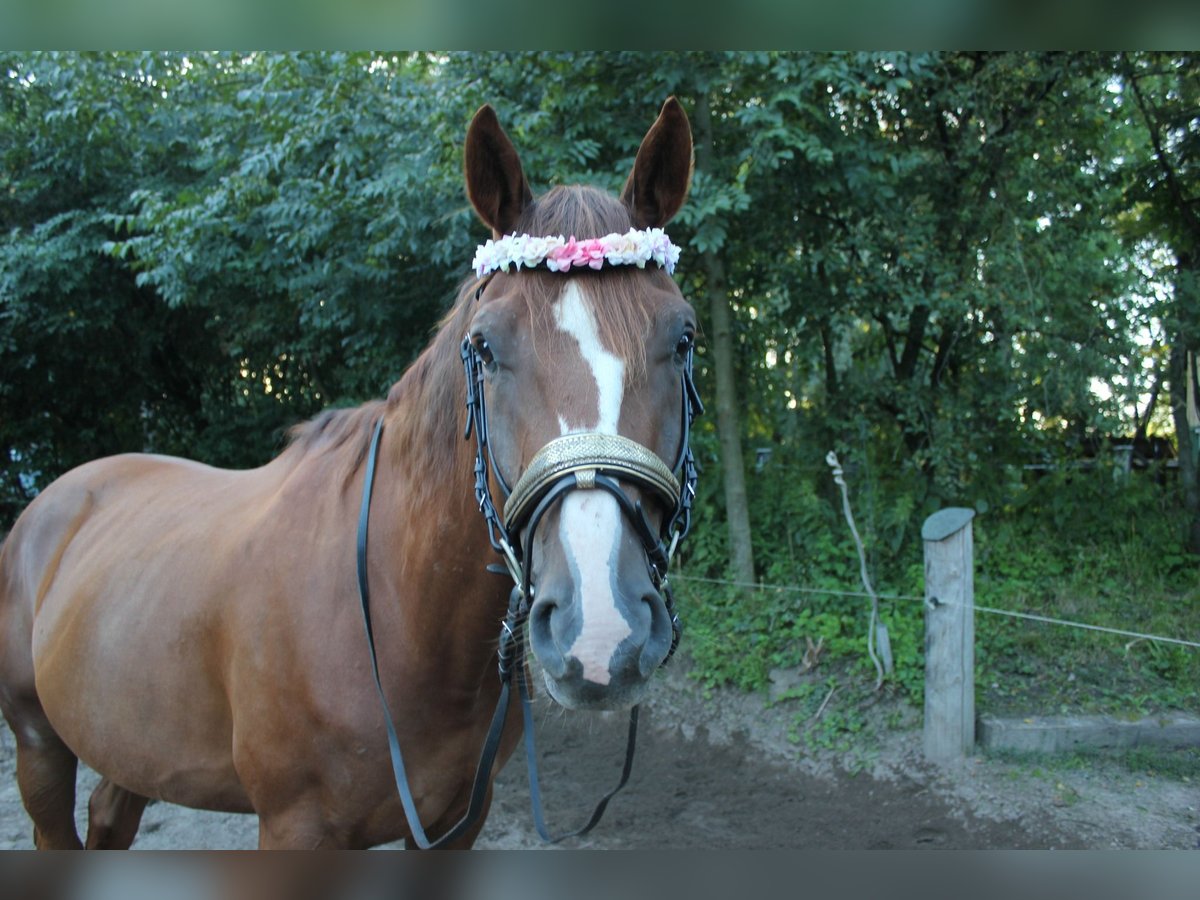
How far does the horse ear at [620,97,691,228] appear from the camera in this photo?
5.78 ft

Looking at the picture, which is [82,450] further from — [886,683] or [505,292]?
[505,292]

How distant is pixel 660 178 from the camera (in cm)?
182

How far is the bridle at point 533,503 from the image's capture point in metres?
1.39

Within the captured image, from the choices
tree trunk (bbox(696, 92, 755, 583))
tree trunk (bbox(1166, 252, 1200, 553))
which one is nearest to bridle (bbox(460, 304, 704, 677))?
tree trunk (bbox(696, 92, 755, 583))

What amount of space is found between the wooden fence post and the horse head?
10.3 feet

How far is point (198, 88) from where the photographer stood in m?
7.60

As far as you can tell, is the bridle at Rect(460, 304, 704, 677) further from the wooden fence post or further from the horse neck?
the wooden fence post

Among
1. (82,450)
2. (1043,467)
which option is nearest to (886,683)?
(1043,467)

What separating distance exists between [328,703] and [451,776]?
1.11 ft

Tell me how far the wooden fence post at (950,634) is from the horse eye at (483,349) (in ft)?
11.1

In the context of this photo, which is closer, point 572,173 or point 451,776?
point 451,776

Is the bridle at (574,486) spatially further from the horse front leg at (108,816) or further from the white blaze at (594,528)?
the horse front leg at (108,816)

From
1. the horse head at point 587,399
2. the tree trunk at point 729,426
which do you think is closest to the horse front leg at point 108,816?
the horse head at point 587,399

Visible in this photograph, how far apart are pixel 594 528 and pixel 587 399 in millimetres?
250
